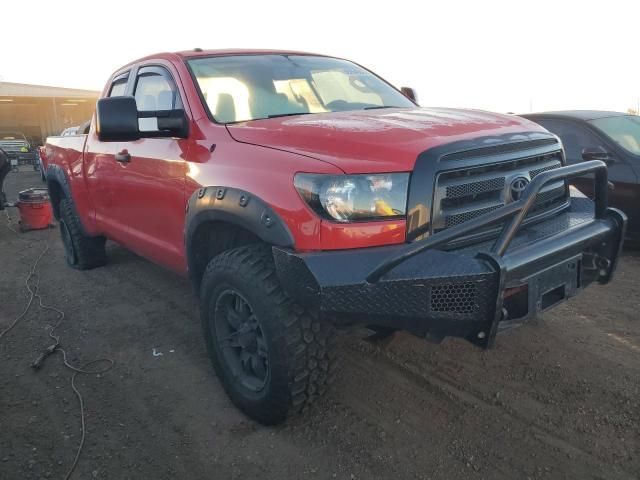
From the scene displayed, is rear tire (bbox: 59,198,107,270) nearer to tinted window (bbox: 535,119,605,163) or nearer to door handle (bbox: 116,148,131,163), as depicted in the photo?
door handle (bbox: 116,148,131,163)

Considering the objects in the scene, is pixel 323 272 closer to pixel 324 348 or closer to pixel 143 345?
pixel 324 348

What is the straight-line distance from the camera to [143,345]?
3.87 meters

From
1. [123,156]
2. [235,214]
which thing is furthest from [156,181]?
[235,214]

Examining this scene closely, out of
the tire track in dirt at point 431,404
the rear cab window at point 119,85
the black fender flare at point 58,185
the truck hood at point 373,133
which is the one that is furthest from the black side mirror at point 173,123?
the black fender flare at point 58,185

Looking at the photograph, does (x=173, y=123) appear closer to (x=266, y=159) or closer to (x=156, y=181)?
(x=156, y=181)

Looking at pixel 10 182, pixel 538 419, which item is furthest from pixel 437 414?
pixel 10 182

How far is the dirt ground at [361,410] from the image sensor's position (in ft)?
8.29

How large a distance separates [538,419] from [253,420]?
1.48m

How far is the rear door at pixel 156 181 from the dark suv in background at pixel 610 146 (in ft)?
12.9

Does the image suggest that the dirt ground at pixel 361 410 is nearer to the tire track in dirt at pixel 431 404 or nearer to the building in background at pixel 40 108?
the tire track in dirt at pixel 431 404

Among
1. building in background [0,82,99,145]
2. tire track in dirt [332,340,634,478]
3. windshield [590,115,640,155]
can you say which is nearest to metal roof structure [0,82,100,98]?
building in background [0,82,99,145]

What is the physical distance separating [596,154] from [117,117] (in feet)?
14.3

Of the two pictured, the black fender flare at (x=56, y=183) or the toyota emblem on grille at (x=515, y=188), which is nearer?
the toyota emblem on grille at (x=515, y=188)

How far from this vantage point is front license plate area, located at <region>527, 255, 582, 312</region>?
2338mm
